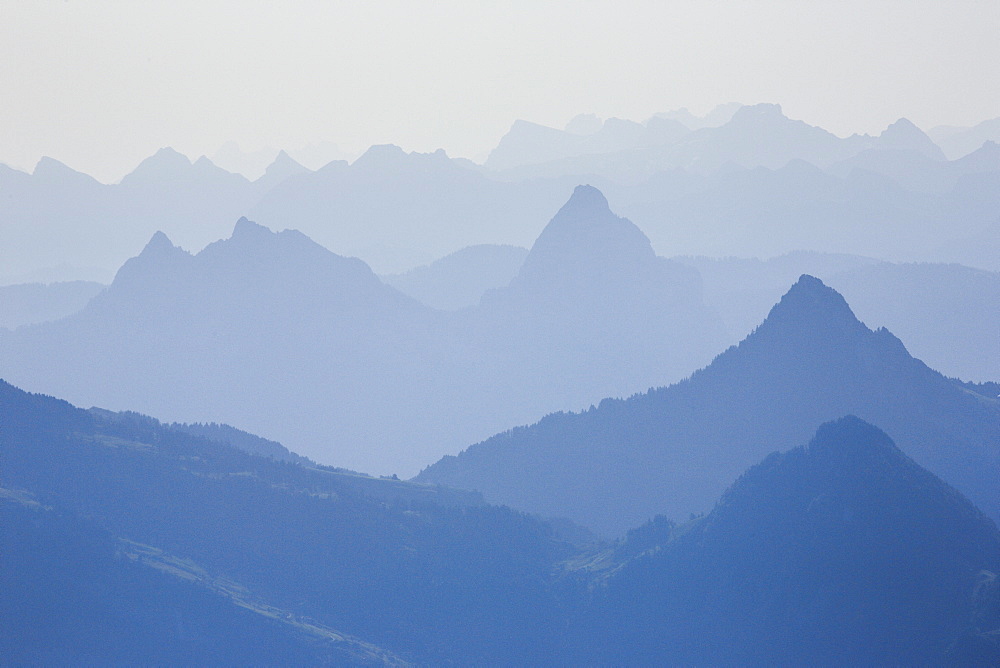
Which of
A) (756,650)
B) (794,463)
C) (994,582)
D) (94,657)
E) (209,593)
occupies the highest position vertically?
(794,463)

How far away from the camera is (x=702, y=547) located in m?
199

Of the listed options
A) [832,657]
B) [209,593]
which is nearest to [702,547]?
[832,657]

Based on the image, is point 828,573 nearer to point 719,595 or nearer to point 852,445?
point 719,595

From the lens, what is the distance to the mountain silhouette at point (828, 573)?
17250 centimetres

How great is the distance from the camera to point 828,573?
598ft

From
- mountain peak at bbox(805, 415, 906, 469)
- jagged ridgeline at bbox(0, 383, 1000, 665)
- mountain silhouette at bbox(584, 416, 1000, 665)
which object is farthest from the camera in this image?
mountain peak at bbox(805, 415, 906, 469)

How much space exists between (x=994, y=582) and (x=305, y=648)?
90073mm

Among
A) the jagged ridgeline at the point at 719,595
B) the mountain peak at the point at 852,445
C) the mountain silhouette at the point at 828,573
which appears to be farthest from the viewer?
the mountain peak at the point at 852,445

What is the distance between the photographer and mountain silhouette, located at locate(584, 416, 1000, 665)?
172 meters

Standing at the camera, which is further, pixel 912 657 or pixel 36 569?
pixel 36 569

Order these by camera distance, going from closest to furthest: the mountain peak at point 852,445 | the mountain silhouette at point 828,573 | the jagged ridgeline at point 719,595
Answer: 1. the mountain silhouette at point 828,573
2. the jagged ridgeline at point 719,595
3. the mountain peak at point 852,445

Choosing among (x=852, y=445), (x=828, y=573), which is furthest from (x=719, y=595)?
(x=852, y=445)

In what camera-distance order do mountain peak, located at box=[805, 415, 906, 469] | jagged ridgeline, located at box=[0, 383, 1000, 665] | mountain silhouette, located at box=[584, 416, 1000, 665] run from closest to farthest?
mountain silhouette, located at box=[584, 416, 1000, 665]
jagged ridgeline, located at box=[0, 383, 1000, 665]
mountain peak, located at box=[805, 415, 906, 469]

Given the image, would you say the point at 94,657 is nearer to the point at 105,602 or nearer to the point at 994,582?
the point at 105,602
